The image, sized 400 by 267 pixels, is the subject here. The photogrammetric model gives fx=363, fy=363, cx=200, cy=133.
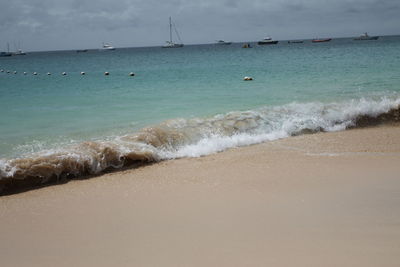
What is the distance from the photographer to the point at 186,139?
845 centimetres

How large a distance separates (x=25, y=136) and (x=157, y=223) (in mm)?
6514

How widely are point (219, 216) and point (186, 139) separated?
13.6ft

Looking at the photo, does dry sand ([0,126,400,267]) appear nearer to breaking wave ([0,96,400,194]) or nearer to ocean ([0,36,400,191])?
breaking wave ([0,96,400,194])

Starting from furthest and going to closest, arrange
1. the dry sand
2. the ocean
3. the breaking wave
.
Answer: the ocean → the breaking wave → the dry sand

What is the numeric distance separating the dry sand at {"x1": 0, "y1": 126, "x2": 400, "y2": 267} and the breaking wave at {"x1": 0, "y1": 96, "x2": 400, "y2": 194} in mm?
482

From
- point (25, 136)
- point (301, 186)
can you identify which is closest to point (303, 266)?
point (301, 186)

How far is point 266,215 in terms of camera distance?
14.5ft

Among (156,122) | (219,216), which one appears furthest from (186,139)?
(219,216)

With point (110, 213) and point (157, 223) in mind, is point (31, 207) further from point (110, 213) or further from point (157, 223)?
point (157, 223)

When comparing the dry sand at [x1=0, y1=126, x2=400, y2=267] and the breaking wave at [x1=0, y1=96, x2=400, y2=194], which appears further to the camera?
the breaking wave at [x1=0, y1=96, x2=400, y2=194]

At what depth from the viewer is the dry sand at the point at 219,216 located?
3582 millimetres

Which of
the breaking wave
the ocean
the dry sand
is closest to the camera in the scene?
the dry sand

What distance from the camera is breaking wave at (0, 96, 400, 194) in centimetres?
625

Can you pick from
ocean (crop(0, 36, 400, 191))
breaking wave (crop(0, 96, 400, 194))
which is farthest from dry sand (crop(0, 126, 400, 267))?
ocean (crop(0, 36, 400, 191))
